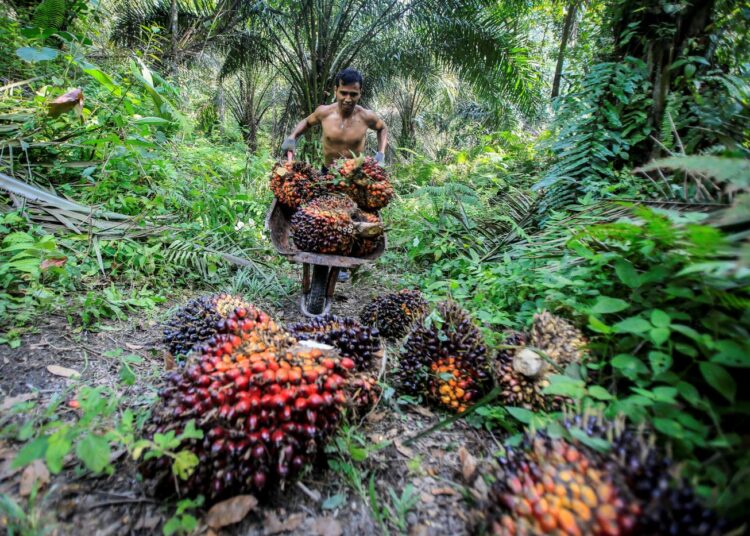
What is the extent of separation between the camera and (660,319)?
1.01 m

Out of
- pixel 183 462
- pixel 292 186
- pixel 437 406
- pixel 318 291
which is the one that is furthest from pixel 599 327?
pixel 292 186

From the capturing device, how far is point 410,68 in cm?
776

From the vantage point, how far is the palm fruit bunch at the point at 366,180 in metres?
2.94

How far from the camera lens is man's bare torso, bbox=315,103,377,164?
3635 mm

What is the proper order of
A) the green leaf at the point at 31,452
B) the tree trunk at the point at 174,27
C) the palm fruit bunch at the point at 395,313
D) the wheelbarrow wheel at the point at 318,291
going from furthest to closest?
the tree trunk at the point at 174,27 → the wheelbarrow wheel at the point at 318,291 → the palm fruit bunch at the point at 395,313 → the green leaf at the point at 31,452

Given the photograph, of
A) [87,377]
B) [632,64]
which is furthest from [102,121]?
[632,64]

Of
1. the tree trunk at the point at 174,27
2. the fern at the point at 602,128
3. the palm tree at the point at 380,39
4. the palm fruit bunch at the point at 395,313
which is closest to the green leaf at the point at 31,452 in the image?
the palm fruit bunch at the point at 395,313

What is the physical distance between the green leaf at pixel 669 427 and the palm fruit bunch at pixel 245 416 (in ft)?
2.71

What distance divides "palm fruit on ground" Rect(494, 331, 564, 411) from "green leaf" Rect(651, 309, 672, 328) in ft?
1.45

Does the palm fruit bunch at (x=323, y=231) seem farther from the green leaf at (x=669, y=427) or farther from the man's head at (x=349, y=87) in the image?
the green leaf at (x=669, y=427)

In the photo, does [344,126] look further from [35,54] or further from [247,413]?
[247,413]

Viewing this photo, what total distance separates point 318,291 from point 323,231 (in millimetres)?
519

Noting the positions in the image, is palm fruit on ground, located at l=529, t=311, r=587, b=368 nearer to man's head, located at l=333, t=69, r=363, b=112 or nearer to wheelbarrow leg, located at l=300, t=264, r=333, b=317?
wheelbarrow leg, located at l=300, t=264, r=333, b=317

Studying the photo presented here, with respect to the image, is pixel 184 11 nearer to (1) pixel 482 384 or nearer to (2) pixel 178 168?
(2) pixel 178 168
